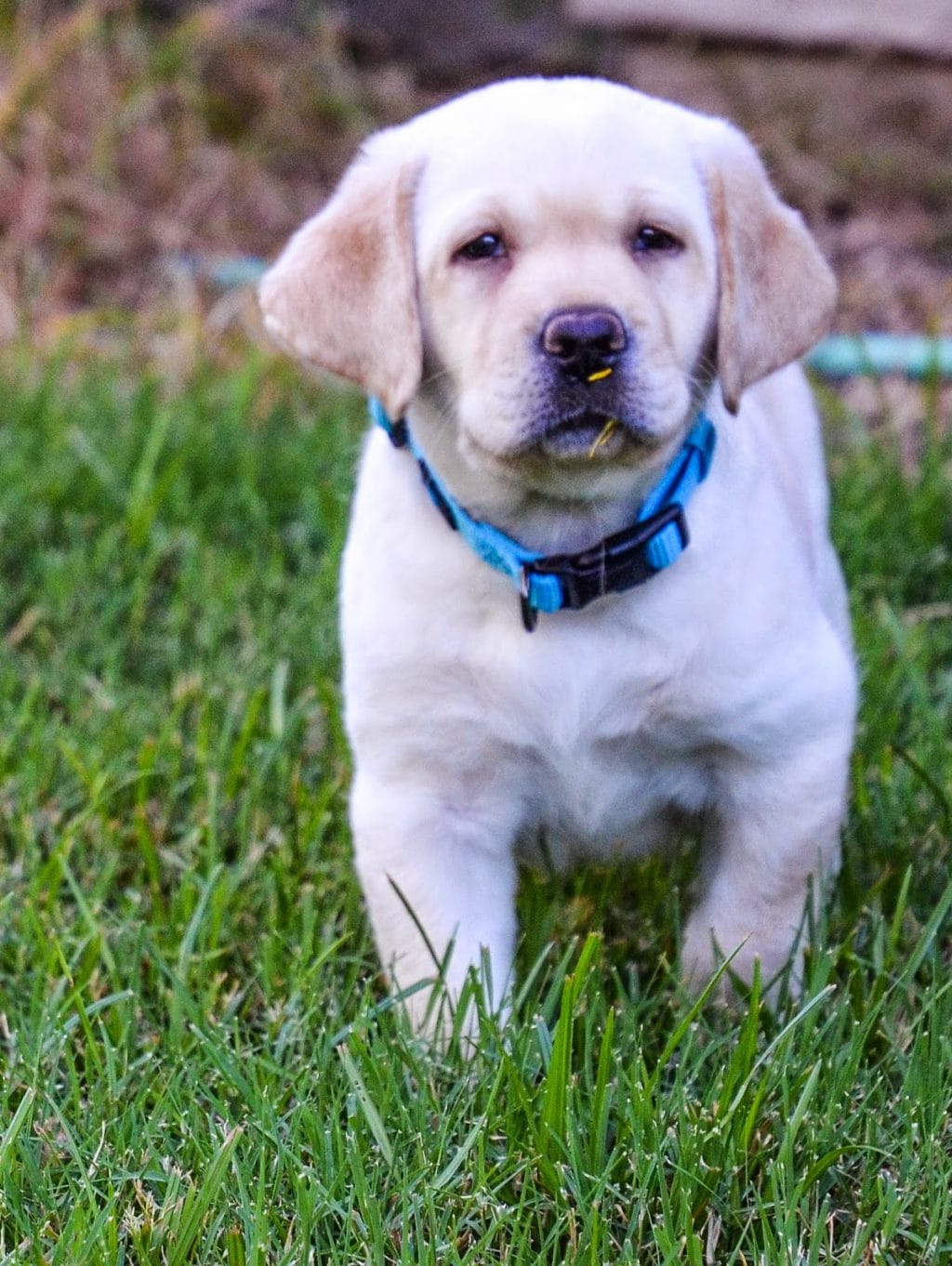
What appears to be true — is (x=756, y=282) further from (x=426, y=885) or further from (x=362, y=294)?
(x=426, y=885)

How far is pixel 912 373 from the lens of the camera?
4961mm

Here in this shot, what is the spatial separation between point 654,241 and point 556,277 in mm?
184

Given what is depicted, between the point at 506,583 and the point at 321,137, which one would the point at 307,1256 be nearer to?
the point at 506,583

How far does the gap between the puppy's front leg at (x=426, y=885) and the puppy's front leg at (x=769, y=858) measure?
31 centimetres

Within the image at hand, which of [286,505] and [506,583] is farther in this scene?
[286,505]

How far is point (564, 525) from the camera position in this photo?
2650mm

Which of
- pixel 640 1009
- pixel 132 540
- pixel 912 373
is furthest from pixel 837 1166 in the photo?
pixel 912 373

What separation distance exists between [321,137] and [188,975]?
446 centimetres

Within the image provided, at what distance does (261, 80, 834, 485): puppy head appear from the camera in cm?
238

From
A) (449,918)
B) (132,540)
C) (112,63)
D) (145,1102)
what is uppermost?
(112,63)

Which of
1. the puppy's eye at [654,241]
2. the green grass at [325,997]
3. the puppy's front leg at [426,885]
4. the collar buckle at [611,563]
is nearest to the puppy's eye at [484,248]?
the puppy's eye at [654,241]

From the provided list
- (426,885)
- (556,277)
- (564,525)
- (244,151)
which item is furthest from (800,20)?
(426,885)

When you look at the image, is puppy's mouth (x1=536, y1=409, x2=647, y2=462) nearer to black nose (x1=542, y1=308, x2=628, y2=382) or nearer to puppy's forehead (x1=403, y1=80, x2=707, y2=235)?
black nose (x1=542, y1=308, x2=628, y2=382)

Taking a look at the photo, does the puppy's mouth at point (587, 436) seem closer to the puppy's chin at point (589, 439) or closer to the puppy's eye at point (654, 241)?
the puppy's chin at point (589, 439)
